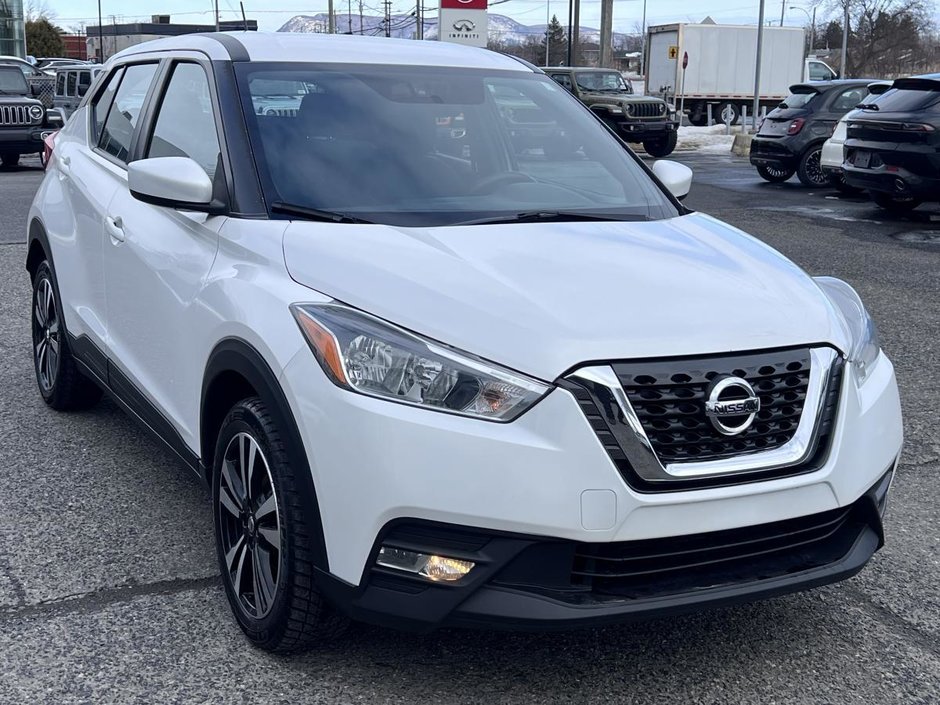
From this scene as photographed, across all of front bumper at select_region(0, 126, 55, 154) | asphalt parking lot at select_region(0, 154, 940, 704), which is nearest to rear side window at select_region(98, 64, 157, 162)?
asphalt parking lot at select_region(0, 154, 940, 704)

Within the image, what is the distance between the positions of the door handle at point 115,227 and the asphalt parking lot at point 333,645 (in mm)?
998

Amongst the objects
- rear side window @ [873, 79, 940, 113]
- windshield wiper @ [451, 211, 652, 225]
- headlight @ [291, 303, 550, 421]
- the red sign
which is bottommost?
headlight @ [291, 303, 550, 421]

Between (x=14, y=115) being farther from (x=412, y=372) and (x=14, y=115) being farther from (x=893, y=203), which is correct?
(x=412, y=372)

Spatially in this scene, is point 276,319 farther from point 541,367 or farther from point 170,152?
point 170,152

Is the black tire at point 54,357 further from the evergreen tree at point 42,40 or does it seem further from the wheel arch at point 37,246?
the evergreen tree at point 42,40

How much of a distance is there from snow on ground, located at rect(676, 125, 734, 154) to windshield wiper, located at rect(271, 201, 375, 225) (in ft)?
81.3

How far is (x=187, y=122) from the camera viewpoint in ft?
13.3

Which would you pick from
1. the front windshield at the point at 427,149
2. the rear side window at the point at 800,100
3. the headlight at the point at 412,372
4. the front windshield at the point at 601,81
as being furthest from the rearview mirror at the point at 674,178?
the front windshield at the point at 601,81

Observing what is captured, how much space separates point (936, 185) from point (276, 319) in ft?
35.9

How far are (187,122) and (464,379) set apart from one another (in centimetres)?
189

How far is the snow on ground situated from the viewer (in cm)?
2835

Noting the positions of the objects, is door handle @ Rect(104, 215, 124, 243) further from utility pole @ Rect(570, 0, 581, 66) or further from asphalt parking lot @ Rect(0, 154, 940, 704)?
utility pole @ Rect(570, 0, 581, 66)

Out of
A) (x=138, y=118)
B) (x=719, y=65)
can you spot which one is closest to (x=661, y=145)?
(x=719, y=65)

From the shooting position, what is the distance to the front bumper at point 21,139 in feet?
64.9
